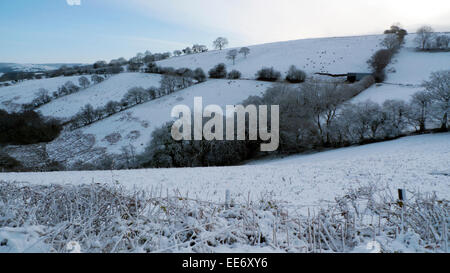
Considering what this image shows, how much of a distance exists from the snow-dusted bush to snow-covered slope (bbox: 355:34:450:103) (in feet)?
127

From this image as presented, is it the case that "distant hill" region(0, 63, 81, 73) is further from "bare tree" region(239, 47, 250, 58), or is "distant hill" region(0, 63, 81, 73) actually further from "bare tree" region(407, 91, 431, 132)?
"bare tree" region(407, 91, 431, 132)

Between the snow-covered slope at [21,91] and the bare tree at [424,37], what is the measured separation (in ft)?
330

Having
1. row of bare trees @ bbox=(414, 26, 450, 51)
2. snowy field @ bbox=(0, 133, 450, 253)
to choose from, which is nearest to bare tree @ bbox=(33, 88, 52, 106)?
snowy field @ bbox=(0, 133, 450, 253)

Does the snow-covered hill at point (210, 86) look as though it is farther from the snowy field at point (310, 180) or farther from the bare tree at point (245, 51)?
the snowy field at point (310, 180)

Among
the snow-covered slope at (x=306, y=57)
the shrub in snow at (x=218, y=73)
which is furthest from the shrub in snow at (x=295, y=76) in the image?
the shrub in snow at (x=218, y=73)

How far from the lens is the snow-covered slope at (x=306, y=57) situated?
5897 centimetres

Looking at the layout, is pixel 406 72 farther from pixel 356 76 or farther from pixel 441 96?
pixel 441 96

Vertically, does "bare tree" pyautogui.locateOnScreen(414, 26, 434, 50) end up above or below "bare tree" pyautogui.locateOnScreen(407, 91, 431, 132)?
above

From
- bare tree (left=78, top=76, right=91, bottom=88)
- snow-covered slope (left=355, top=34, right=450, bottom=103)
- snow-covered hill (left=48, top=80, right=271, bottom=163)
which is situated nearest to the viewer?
snow-covered hill (left=48, top=80, right=271, bottom=163)

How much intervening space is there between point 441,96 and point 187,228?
34213 mm

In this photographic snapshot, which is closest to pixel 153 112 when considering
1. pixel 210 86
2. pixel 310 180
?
pixel 210 86

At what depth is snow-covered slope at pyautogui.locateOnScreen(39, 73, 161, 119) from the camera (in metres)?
50.4
